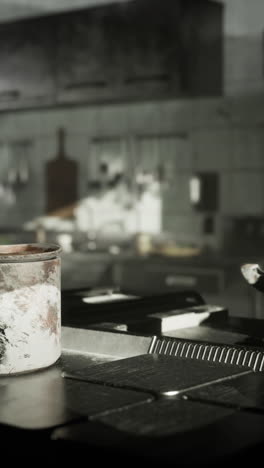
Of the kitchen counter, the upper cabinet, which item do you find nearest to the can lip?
the kitchen counter

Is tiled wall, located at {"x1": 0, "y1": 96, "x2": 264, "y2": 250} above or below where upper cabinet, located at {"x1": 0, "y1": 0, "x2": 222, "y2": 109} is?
below

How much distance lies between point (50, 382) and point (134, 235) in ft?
10.2

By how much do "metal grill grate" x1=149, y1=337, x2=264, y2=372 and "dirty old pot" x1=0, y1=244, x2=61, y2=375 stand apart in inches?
6.1

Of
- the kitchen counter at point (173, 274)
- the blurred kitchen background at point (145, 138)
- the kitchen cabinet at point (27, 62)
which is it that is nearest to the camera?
the kitchen counter at point (173, 274)

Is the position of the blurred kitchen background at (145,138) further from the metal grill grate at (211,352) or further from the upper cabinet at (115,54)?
the metal grill grate at (211,352)

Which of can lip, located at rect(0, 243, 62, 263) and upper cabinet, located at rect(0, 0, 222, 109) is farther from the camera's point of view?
upper cabinet, located at rect(0, 0, 222, 109)

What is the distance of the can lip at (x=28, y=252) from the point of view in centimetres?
95

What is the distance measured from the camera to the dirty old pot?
0.94 meters

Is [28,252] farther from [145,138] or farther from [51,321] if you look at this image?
[145,138]

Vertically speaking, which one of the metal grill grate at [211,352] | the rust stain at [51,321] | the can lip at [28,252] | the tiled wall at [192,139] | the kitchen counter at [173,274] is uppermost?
the tiled wall at [192,139]

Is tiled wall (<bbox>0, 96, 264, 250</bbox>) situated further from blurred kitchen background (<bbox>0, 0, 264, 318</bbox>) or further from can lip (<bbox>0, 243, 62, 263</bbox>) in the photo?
can lip (<bbox>0, 243, 62, 263</bbox>)

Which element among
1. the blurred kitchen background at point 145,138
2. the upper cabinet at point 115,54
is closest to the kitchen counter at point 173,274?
the blurred kitchen background at point 145,138

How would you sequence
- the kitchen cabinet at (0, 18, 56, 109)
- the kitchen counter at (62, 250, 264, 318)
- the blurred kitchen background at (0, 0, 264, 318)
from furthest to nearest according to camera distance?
the kitchen cabinet at (0, 18, 56, 109) → the blurred kitchen background at (0, 0, 264, 318) → the kitchen counter at (62, 250, 264, 318)

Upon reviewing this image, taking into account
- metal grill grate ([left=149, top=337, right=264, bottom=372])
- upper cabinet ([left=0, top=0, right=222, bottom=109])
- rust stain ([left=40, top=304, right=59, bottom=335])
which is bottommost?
metal grill grate ([left=149, top=337, right=264, bottom=372])
